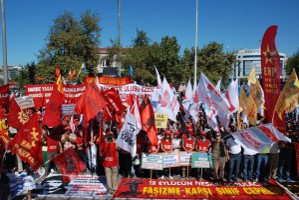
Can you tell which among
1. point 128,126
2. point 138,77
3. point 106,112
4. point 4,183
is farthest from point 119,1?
point 4,183

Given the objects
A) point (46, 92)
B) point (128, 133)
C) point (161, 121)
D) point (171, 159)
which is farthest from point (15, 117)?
point (171, 159)

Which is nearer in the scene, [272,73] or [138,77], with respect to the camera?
[272,73]

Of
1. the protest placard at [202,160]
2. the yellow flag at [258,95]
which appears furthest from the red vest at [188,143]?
the yellow flag at [258,95]

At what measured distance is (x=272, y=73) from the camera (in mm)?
7211

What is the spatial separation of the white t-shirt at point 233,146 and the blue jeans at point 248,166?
1.28 ft

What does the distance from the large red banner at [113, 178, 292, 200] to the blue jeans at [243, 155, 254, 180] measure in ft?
1.09

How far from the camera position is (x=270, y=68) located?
7211mm

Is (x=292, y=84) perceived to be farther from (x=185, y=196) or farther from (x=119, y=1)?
(x=119, y=1)

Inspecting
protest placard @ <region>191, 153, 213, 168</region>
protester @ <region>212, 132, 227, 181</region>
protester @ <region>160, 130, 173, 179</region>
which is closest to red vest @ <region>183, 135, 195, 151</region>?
protest placard @ <region>191, 153, 213, 168</region>

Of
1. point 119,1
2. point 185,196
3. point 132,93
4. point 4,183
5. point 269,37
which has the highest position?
point 119,1

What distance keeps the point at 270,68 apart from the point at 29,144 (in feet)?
19.9

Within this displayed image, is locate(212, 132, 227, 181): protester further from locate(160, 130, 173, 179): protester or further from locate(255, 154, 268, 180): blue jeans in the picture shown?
locate(160, 130, 173, 179): protester

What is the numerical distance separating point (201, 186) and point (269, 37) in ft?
14.5

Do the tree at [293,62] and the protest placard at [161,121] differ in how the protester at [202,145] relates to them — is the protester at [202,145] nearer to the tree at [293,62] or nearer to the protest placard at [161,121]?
the protest placard at [161,121]
